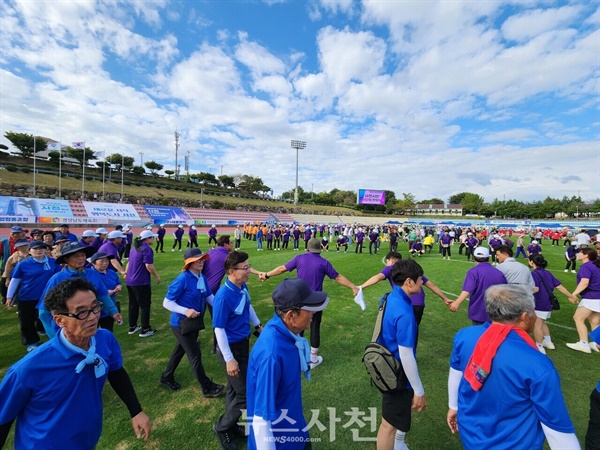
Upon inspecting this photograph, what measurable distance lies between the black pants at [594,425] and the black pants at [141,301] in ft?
21.5

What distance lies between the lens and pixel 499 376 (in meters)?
1.68

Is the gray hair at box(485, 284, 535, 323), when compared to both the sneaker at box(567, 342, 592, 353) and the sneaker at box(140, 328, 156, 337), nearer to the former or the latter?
the sneaker at box(567, 342, 592, 353)

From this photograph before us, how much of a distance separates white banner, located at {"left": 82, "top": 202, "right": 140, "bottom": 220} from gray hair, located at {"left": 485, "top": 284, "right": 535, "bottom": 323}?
42.5m

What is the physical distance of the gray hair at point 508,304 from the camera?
1817 millimetres

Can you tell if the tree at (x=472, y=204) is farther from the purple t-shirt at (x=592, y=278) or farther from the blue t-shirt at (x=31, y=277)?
the blue t-shirt at (x=31, y=277)

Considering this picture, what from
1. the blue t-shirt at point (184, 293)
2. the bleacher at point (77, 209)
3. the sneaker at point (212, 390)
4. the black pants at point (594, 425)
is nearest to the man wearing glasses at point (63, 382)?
the blue t-shirt at point (184, 293)

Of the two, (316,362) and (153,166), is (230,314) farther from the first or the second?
(153,166)

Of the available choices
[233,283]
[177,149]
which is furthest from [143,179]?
[233,283]

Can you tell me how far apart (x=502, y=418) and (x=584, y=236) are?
1698 cm

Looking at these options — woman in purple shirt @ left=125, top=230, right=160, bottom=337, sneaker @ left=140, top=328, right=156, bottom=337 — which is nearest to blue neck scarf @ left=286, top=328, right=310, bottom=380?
woman in purple shirt @ left=125, top=230, right=160, bottom=337

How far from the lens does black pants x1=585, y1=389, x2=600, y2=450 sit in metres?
2.28

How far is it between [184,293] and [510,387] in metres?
3.50

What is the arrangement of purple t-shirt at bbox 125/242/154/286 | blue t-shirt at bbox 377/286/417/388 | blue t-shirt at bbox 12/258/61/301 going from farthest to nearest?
purple t-shirt at bbox 125/242/154/286 → blue t-shirt at bbox 12/258/61/301 → blue t-shirt at bbox 377/286/417/388

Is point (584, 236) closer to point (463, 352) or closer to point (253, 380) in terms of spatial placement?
point (463, 352)
